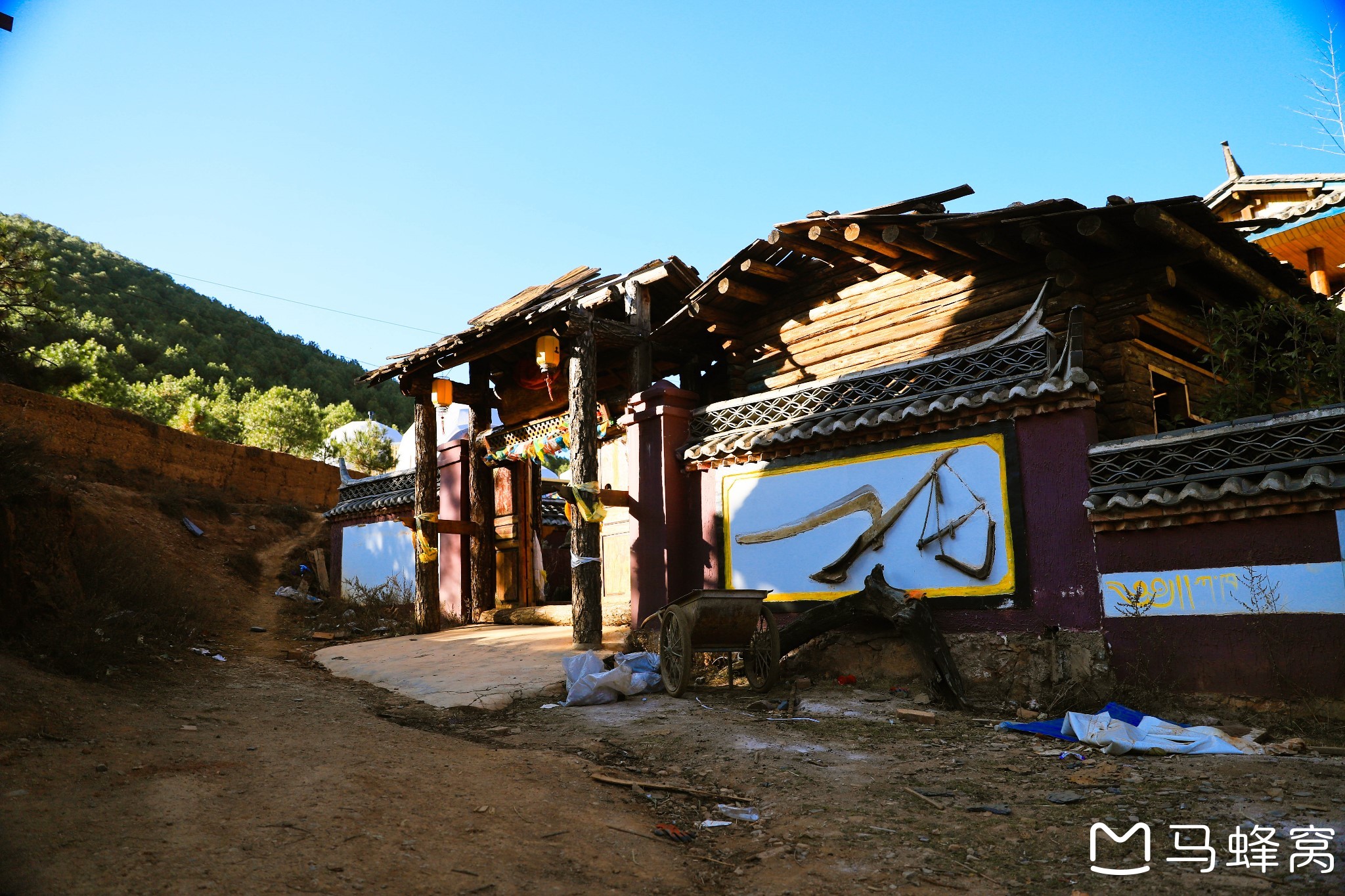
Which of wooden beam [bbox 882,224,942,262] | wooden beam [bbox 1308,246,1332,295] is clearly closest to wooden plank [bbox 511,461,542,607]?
wooden beam [bbox 882,224,942,262]

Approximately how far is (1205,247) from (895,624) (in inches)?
191

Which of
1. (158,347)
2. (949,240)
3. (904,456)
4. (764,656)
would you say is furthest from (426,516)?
(158,347)

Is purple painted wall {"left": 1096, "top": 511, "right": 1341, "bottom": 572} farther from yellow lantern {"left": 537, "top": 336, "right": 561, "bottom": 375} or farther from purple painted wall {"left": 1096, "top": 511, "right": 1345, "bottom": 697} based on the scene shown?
yellow lantern {"left": 537, "top": 336, "right": 561, "bottom": 375}

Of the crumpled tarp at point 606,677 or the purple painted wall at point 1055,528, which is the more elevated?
the purple painted wall at point 1055,528

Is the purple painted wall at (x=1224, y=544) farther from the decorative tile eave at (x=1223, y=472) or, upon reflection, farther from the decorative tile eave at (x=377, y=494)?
the decorative tile eave at (x=377, y=494)

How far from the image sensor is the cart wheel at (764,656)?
8.03 m

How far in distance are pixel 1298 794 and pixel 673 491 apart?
7361mm

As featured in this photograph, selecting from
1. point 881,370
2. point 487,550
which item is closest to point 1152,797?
point 881,370

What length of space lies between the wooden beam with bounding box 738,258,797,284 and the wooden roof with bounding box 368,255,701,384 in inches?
48.1

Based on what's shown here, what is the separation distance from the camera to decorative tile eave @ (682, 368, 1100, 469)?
7582mm

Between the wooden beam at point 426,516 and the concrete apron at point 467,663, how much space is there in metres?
0.68

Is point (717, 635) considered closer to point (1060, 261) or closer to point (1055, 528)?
point (1055, 528)

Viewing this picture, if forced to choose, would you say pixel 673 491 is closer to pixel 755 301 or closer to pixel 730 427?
pixel 730 427

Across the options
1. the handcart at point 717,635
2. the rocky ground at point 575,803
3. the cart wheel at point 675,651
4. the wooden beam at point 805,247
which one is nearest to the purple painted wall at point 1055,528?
the rocky ground at point 575,803
